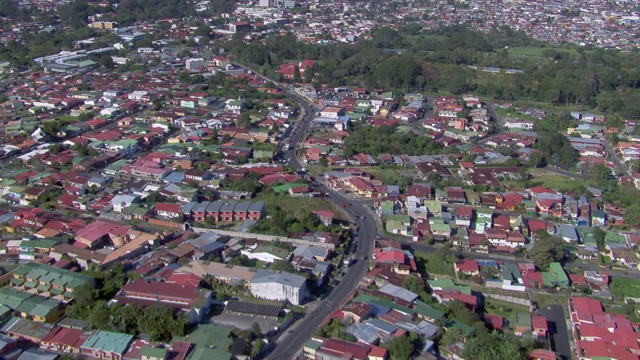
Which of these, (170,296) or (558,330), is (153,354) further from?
(558,330)

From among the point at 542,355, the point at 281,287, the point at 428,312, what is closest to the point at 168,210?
the point at 281,287

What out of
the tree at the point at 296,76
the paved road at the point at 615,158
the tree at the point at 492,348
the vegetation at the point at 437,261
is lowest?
the tree at the point at 296,76

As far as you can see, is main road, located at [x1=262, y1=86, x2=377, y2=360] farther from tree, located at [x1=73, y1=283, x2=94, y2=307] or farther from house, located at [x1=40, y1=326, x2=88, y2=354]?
tree, located at [x1=73, y1=283, x2=94, y2=307]

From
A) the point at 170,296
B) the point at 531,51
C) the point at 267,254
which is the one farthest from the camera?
the point at 531,51

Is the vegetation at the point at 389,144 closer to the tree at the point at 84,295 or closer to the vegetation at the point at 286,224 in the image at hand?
the vegetation at the point at 286,224

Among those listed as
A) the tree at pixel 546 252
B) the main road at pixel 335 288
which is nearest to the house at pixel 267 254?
the main road at pixel 335 288

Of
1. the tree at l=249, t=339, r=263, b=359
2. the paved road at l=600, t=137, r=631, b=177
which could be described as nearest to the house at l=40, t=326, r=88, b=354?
the tree at l=249, t=339, r=263, b=359
